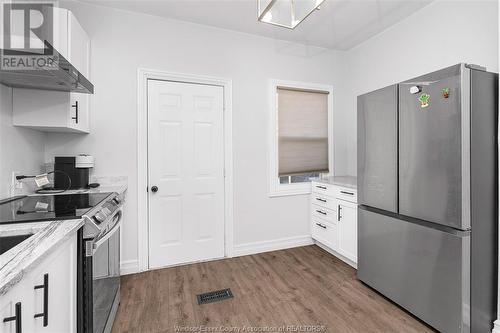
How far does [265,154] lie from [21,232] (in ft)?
8.34

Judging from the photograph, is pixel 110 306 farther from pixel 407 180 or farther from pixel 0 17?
pixel 407 180

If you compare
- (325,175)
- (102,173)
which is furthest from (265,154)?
(102,173)

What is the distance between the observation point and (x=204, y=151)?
3.04 meters

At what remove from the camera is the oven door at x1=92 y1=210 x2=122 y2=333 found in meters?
1.48

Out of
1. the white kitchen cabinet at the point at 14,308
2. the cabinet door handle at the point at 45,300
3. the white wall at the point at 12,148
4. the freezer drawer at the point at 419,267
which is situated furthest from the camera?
the white wall at the point at 12,148

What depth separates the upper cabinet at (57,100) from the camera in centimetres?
195

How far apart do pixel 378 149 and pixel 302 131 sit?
141cm

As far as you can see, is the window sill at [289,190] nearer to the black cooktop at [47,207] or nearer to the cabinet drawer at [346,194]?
the cabinet drawer at [346,194]

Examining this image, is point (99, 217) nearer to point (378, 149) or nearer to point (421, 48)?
point (378, 149)

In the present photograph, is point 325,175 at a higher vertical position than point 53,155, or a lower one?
lower

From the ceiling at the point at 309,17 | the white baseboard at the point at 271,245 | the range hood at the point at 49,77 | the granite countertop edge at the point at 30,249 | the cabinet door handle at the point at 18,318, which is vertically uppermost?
the ceiling at the point at 309,17

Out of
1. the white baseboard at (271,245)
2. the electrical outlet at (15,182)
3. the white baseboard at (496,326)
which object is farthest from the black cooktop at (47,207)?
the white baseboard at (496,326)

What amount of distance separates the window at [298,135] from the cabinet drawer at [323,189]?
110 millimetres

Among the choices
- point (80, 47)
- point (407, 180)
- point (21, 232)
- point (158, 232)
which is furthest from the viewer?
point (158, 232)
